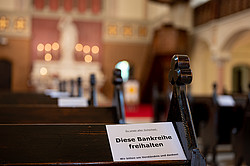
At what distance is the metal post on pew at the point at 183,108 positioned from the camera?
1308mm

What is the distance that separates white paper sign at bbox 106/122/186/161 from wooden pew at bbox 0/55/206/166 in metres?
0.02

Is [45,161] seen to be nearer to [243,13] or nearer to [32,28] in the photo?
[243,13]

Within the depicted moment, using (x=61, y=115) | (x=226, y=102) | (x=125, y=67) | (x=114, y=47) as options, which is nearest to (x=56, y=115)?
(x=61, y=115)

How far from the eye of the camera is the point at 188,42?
11.6m

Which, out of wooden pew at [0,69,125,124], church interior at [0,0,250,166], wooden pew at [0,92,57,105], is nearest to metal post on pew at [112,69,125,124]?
wooden pew at [0,69,125,124]

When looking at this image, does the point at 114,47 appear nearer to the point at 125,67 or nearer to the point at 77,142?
the point at 125,67

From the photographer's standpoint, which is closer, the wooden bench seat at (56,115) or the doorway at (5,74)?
the wooden bench seat at (56,115)

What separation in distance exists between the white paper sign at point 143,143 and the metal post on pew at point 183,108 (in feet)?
0.17

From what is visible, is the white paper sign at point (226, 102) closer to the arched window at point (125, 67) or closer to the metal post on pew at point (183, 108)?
the metal post on pew at point (183, 108)

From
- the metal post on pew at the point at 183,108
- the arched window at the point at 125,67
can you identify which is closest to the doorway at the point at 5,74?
the arched window at the point at 125,67

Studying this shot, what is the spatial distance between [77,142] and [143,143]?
29 centimetres

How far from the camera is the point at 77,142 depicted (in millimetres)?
1334

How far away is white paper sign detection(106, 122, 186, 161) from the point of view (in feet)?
4.24

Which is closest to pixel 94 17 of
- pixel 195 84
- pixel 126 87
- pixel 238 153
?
pixel 126 87
